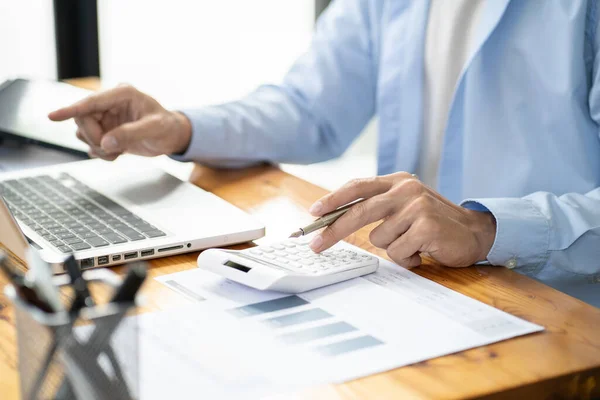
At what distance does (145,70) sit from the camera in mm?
2662

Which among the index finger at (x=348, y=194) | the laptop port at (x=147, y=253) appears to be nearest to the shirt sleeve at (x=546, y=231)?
the index finger at (x=348, y=194)

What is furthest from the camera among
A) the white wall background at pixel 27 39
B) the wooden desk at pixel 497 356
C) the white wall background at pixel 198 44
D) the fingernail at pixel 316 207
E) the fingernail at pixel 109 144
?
the white wall background at pixel 198 44

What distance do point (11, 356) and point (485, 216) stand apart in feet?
1.79

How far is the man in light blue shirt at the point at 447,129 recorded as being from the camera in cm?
89

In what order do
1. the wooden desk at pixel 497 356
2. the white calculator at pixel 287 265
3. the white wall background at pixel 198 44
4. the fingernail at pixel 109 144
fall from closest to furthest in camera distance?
the wooden desk at pixel 497 356
the white calculator at pixel 287 265
the fingernail at pixel 109 144
the white wall background at pixel 198 44

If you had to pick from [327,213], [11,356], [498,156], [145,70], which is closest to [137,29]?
[145,70]

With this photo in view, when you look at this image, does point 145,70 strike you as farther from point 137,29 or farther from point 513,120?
point 513,120

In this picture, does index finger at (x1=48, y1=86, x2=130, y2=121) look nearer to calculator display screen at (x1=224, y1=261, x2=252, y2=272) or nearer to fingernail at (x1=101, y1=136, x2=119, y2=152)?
fingernail at (x1=101, y1=136, x2=119, y2=152)

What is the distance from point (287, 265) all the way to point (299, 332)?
0.39 ft

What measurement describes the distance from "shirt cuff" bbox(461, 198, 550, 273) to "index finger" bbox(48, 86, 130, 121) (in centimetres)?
56

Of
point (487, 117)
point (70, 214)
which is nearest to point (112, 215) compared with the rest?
point (70, 214)

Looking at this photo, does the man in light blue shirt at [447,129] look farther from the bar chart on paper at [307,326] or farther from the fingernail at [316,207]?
the bar chart on paper at [307,326]

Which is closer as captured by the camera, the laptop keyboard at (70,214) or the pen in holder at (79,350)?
the pen in holder at (79,350)

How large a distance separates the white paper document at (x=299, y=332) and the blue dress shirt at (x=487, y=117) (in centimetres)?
17
